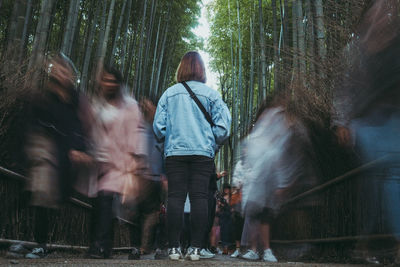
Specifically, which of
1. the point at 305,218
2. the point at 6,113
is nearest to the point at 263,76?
the point at 305,218

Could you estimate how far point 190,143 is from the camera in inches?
125

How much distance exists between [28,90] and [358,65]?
254 cm

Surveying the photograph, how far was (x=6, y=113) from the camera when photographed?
11.2ft

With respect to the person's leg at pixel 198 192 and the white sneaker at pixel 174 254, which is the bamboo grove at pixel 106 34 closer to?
the person's leg at pixel 198 192

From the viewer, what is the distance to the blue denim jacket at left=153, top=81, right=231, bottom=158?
3.19 meters

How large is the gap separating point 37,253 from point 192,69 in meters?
1.75

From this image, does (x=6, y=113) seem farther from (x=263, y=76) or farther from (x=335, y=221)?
(x=263, y=76)

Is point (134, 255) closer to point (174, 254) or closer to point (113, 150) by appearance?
point (113, 150)

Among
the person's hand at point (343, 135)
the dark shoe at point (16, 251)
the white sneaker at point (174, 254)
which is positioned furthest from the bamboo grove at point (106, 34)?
the person's hand at point (343, 135)

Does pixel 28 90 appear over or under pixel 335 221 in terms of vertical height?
over

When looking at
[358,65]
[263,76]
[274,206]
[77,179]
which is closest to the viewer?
[358,65]

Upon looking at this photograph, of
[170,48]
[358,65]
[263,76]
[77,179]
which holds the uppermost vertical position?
[170,48]

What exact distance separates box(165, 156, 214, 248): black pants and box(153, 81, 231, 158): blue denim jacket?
0.07 m

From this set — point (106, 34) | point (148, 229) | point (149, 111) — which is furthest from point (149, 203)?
point (106, 34)
